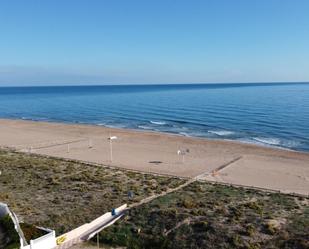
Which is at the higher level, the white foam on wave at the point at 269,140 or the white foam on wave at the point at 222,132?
the white foam on wave at the point at 222,132

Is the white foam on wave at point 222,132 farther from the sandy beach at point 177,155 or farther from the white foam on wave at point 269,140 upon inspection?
the sandy beach at point 177,155

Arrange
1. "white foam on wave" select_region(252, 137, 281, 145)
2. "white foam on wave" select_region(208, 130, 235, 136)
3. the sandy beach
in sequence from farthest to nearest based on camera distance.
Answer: "white foam on wave" select_region(208, 130, 235, 136) < "white foam on wave" select_region(252, 137, 281, 145) < the sandy beach

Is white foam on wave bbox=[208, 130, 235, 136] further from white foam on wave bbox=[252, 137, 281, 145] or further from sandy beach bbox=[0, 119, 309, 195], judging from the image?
sandy beach bbox=[0, 119, 309, 195]

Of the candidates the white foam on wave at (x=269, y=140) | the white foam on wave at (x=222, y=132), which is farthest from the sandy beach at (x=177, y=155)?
the white foam on wave at (x=222, y=132)

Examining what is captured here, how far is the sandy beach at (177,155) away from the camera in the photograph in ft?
100

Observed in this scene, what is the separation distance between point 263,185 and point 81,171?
1343cm

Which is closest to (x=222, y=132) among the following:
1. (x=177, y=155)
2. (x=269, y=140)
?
(x=269, y=140)

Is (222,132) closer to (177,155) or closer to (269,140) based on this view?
(269,140)

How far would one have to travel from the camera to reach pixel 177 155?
39250mm

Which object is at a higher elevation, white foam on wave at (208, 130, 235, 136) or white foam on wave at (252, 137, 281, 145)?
white foam on wave at (208, 130, 235, 136)

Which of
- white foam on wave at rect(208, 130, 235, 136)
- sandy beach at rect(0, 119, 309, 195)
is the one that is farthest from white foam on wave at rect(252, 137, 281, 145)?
white foam on wave at rect(208, 130, 235, 136)

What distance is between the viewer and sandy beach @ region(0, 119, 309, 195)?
3061 centimetres

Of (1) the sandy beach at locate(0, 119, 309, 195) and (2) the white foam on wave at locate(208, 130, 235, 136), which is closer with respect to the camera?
(1) the sandy beach at locate(0, 119, 309, 195)

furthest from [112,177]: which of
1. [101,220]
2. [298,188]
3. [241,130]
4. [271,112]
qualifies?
[271,112]
